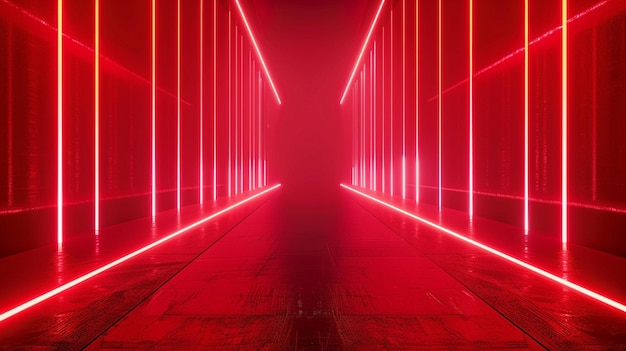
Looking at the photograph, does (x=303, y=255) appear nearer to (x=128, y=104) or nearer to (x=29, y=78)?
(x=29, y=78)

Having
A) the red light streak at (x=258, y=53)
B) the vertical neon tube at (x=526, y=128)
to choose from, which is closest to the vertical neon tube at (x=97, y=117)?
the vertical neon tube at (x=526, y=128)

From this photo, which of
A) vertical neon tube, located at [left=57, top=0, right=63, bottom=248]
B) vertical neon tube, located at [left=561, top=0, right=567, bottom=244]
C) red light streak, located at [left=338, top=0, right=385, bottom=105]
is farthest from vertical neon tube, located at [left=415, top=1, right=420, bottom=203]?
vertical neon tube, located at [left=57, top=0, right=63, bottom=248]

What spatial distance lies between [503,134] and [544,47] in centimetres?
140

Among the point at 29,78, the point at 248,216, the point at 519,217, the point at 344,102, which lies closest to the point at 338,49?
the point at 344,102

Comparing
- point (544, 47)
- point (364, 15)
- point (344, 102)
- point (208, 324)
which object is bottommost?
point (208, 324)

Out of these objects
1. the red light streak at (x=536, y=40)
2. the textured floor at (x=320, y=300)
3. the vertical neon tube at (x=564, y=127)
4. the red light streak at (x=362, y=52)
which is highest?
the red light streak at (x=362, y=52)

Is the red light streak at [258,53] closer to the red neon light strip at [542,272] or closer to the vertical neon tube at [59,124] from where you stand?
the vertical neon tube at [59,124]

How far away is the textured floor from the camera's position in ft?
6.62

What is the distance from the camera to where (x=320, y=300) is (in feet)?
8.62

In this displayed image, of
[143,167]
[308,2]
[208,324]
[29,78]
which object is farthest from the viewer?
[308,2]

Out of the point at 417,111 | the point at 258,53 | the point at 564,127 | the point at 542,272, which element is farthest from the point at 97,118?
the point at 258,53

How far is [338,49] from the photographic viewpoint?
20609 mm

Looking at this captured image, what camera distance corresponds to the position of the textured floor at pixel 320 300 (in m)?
2.02

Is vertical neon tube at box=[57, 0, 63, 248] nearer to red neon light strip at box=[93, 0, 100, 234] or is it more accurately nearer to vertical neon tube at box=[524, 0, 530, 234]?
red neon light strip at box=[93, 0, 100, 234]
